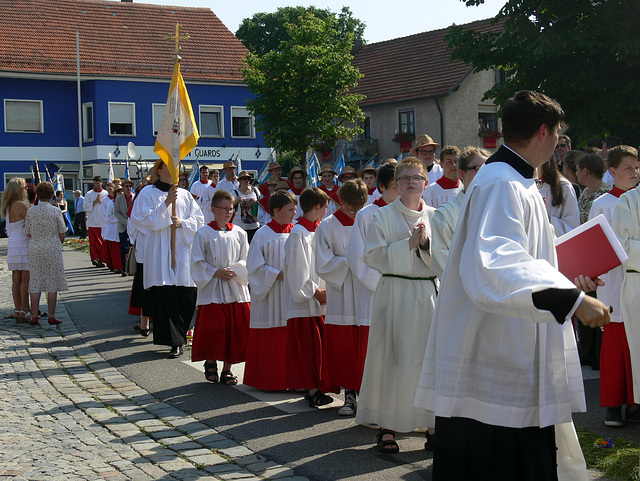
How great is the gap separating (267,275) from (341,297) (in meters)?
0.99

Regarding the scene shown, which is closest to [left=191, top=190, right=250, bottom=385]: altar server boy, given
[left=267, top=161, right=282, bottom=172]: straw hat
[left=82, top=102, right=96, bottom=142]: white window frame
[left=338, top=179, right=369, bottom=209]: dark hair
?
[left=338, top=179, right=369, bottom=209]: dark hair

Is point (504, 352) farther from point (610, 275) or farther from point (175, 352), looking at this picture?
point (175, 352)

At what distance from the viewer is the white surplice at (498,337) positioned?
3.35 meters

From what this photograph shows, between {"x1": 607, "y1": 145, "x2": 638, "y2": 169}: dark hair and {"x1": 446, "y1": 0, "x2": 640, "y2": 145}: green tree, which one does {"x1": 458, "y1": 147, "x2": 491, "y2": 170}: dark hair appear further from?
{"x1": 446, "y1": 0, "x2": 640, "y2": 145}: green tree

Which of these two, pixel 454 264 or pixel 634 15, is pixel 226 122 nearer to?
pixel 634 15

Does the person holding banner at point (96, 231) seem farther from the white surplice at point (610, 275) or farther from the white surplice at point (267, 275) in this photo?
the white surplice at point (610, 275)

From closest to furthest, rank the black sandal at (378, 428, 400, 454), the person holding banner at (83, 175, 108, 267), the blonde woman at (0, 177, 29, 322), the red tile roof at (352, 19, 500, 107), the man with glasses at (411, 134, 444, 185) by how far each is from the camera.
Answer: the black sandal at (378, 428, 400, 454) → the man with glasses at (411, 134, 444, 185) → the blonde woman at (0, 177, 29, 322) → the person holding banner at (83, 175, 108, 267) → the red tile roof at (352, 19, 500, 107)

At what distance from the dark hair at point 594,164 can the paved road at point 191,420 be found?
2016 mm

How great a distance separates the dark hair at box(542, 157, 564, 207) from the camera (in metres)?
8.11

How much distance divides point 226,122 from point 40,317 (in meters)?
30.5

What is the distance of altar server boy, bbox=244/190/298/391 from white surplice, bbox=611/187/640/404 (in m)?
2.99

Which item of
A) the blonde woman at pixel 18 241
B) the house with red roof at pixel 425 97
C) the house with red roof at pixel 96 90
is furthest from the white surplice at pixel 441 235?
the house with red roof at pixel 425 97

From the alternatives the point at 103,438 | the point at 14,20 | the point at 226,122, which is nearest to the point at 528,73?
the point at 103,438

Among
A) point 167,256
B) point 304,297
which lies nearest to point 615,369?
point 304,297
